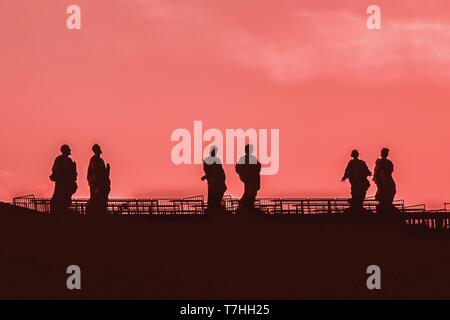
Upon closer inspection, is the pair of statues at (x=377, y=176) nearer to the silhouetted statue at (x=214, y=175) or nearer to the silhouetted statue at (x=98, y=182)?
the silhouetted statue at (x=214, y=175)

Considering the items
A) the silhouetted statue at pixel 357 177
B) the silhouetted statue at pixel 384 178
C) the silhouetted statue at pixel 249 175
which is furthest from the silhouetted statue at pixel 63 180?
the silhouetted statue at pixel 384 178

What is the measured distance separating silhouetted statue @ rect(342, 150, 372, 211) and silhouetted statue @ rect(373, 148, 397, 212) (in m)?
0.32

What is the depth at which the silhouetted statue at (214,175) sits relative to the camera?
217ft

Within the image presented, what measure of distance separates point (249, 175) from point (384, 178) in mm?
3923

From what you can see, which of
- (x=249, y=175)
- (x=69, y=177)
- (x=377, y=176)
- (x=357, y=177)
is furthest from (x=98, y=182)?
(x=377, y=176)

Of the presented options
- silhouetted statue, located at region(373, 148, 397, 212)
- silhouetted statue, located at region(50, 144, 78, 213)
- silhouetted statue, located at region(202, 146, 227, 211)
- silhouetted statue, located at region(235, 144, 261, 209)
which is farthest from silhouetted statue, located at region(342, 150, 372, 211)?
silhouetted statue, located at region(50, 144, 78, 213)

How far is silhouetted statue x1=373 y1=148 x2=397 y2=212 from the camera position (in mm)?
66625

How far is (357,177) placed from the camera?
66750 millimetres

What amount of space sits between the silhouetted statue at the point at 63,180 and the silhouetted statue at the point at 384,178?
8671 millimetres

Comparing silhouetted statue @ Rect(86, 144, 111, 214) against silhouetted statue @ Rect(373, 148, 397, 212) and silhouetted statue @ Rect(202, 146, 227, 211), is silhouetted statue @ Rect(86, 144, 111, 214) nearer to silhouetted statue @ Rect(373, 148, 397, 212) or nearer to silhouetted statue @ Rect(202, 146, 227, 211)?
silhouetted statue @ Rect(202, 146, 227, 211)

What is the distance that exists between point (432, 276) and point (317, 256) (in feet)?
10.8

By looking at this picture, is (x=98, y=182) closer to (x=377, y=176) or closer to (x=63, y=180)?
(x=63, y=180)

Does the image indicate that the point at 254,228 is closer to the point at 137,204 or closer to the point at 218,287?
the point at 218,287
